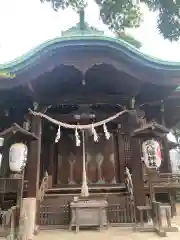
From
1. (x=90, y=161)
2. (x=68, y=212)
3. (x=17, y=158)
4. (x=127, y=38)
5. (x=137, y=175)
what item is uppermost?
(x=127, y=38)

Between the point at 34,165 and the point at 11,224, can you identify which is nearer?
Result: the point at 11,224

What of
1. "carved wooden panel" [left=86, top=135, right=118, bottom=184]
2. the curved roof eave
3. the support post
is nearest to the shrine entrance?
"carved wooden panel" [left=86, top=135, right=118, bottom=184]

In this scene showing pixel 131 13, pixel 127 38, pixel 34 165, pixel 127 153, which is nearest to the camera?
pixel 34 165

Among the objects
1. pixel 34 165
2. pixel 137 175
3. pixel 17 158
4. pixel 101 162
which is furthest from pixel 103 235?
pixel 101 162

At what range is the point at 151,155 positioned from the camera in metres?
7.01

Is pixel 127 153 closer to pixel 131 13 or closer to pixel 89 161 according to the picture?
pixel 89 161

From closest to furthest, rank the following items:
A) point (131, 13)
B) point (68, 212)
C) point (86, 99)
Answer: point (68, 212), point (86, 99), point (131, 13)

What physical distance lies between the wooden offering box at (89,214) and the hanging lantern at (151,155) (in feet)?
6.04

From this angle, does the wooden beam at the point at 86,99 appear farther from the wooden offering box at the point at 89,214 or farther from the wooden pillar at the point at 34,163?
the wooden offering box at the point at 89,214

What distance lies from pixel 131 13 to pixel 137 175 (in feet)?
43.3

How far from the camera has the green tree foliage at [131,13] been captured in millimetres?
13211

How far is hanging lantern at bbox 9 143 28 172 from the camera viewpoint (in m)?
6.66

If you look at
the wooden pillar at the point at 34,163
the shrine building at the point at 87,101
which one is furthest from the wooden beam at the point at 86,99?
the wooden pillar at the point at 34,163

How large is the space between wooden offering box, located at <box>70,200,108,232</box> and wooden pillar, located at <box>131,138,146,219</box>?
1036 mm
